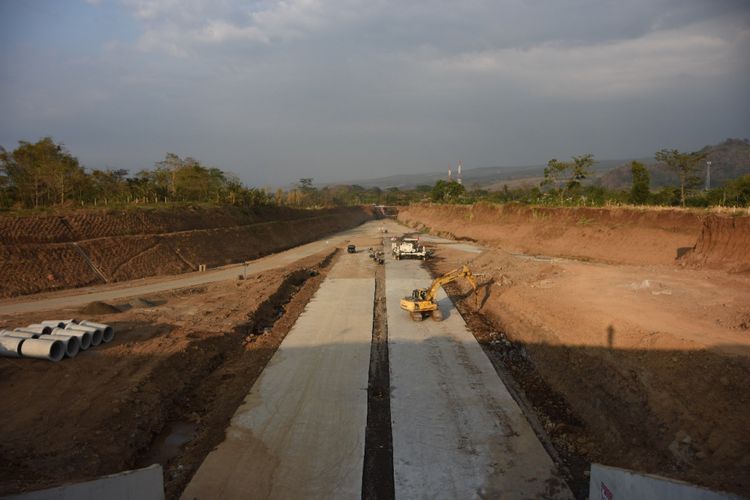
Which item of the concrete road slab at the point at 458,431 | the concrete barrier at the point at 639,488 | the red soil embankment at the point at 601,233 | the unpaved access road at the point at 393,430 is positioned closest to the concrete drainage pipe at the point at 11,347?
the unpaved access road at the point at 393,430

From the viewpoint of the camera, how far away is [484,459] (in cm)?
931

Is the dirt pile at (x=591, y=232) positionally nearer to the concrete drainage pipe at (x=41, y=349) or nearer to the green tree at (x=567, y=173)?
the green tree at (x=567, y=173)

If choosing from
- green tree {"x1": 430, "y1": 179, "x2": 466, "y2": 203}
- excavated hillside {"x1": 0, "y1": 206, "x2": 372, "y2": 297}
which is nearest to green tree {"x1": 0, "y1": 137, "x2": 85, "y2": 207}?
excavated hillside {"x1": 0, "y1": 206, "x2": 372, "y2": 297}

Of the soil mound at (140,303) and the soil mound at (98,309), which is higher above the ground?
the soil mound at (98,309)

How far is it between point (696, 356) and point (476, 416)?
543 cm

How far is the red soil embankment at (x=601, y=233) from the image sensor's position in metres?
27.6

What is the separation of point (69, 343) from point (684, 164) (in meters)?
46.3

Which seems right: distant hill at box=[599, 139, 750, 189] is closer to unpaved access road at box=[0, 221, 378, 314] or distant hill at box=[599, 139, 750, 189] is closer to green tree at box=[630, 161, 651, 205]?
green tree at box=[630, 161, 651, 205]

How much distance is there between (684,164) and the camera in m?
40.8

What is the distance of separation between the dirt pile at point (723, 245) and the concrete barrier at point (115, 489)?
24.1 metres

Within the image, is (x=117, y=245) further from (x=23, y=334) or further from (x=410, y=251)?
(x=410, y=251)

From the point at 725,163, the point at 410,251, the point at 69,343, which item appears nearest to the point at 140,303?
the point at 69,343

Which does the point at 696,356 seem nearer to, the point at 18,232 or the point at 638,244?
the point at 638,244

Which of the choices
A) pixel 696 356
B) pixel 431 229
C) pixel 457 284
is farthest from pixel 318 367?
pixel 431 229
